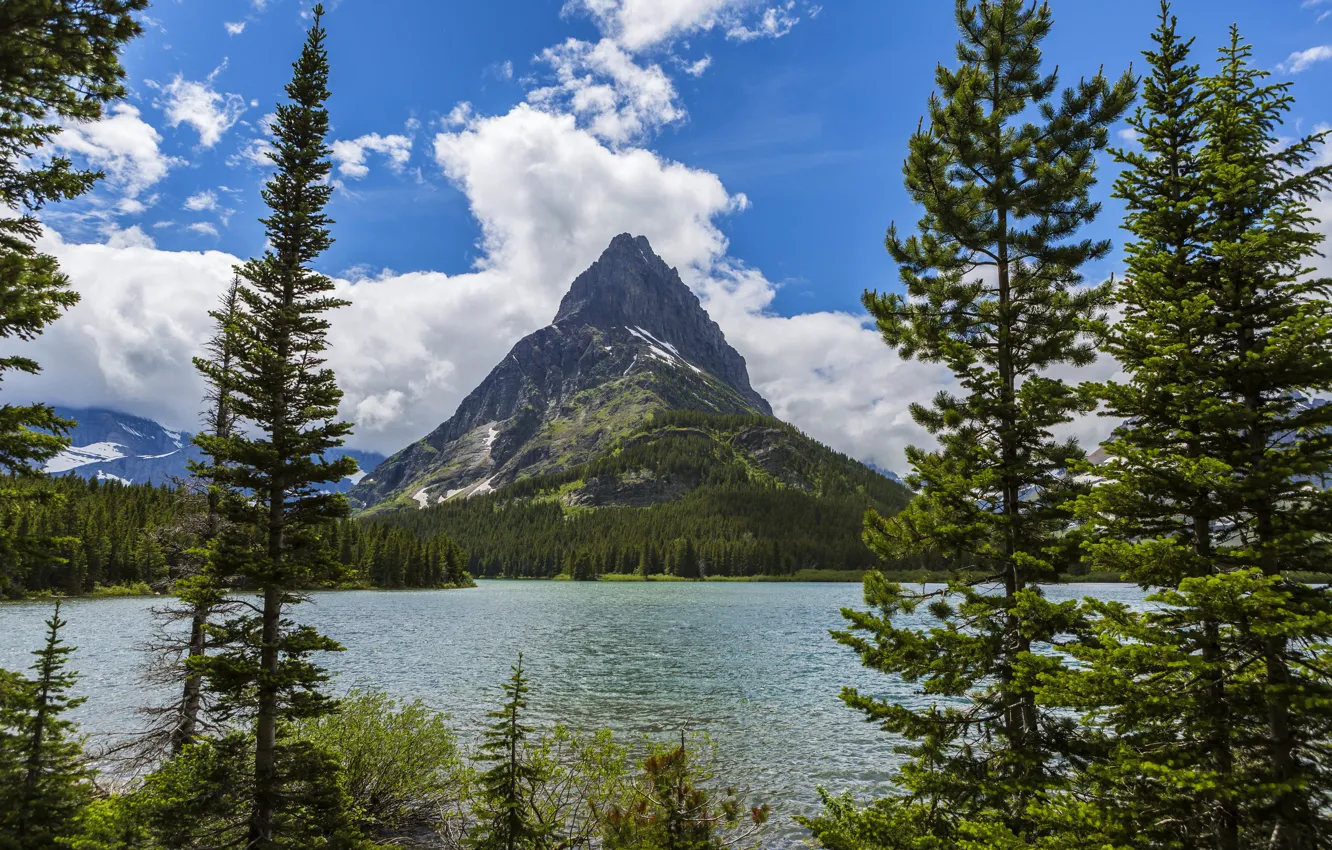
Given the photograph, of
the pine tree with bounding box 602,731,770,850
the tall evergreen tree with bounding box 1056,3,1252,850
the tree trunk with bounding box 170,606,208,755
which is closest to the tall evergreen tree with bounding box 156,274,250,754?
the tree trunk with bounding box 170,606,208,755

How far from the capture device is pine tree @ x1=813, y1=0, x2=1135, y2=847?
12047 millimetres

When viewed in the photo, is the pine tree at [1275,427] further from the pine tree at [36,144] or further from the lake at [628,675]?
the pine tree at [36,144]

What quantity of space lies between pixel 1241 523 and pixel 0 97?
2500 cm

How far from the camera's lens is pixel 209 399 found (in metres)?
22.4

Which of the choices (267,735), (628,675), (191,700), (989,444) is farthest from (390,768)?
(628,675)

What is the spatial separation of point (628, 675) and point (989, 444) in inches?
1493

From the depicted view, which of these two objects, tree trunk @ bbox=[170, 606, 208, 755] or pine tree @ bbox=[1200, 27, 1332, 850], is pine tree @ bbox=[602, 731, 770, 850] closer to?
pine tree @ bbox=[1200, 27, 1332, 850]

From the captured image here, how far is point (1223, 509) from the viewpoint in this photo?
9.35 meters

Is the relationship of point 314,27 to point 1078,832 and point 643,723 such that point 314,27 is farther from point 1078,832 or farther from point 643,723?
point 643,723

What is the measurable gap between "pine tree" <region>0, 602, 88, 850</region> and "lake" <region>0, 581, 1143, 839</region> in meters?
18.1

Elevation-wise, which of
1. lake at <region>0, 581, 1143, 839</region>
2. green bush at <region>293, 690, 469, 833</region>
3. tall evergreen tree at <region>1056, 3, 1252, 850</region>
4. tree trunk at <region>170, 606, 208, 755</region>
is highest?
tall evergreen tree at <region>1056, 3, 1252, 850</region>

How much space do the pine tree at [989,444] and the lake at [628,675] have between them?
634 cm

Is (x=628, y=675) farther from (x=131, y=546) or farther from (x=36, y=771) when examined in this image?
(x=131, y=546)

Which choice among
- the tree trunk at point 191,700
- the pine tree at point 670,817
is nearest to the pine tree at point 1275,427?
the pine tree at point 670,817
